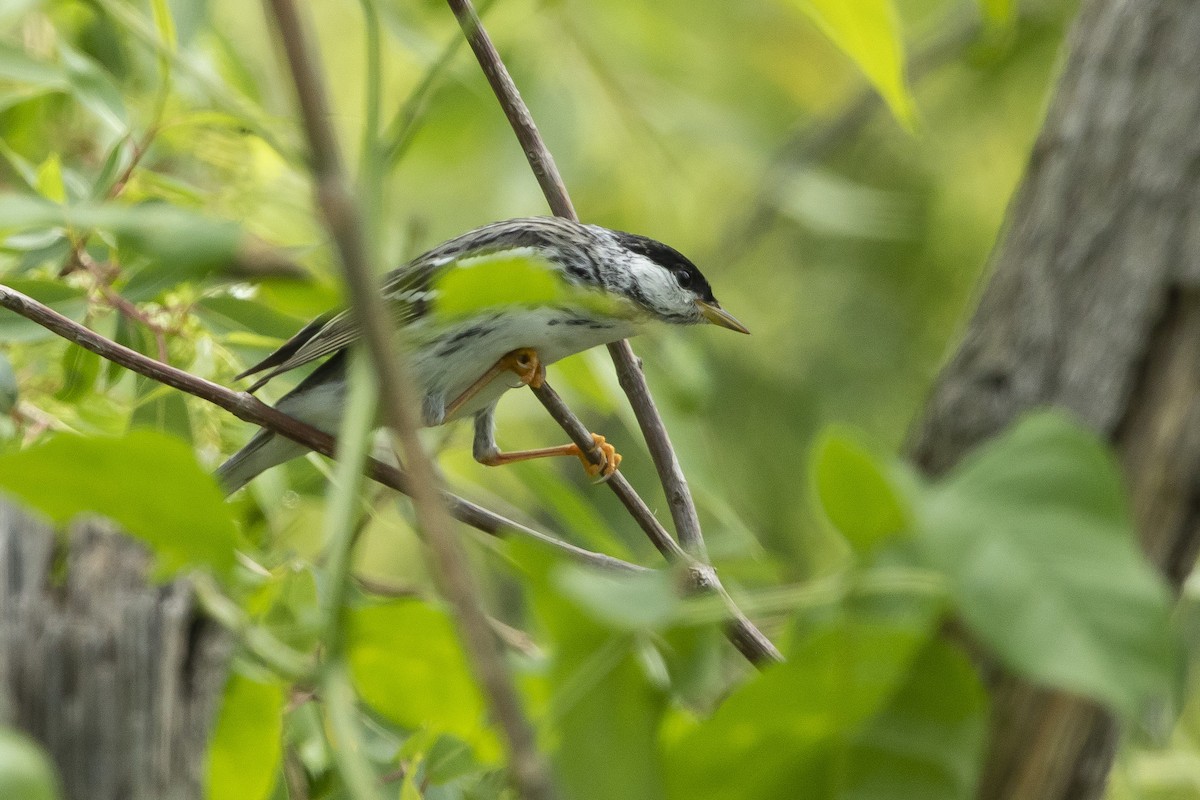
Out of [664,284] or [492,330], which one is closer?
[492,330]

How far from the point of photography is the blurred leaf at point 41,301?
1.55 metres

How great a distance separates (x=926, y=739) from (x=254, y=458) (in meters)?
1.54

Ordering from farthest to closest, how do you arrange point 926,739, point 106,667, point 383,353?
point 106,667, point 926,739, point 383,353

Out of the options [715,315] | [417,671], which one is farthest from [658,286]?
[417,671]

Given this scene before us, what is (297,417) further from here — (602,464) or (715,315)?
(715,315)

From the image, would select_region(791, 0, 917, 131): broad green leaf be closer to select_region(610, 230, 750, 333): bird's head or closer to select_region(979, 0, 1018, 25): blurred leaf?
select_region(979, 0, 1018, 25): blurred leaf

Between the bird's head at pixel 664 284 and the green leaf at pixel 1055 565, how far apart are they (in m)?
1.89

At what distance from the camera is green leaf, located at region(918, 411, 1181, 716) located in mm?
589

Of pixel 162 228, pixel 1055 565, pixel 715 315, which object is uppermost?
pixel 162 228

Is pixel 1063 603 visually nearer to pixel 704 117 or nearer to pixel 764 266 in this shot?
pixel 704 117

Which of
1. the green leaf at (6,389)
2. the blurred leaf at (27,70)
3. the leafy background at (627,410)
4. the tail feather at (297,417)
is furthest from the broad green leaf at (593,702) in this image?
the blurred leaf at (27,70)

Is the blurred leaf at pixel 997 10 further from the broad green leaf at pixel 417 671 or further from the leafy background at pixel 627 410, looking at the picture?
the broad green leaf at pixel 417 671

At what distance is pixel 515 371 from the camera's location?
2182 mm

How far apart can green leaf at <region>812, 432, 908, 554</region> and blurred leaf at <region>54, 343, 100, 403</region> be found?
131cm
